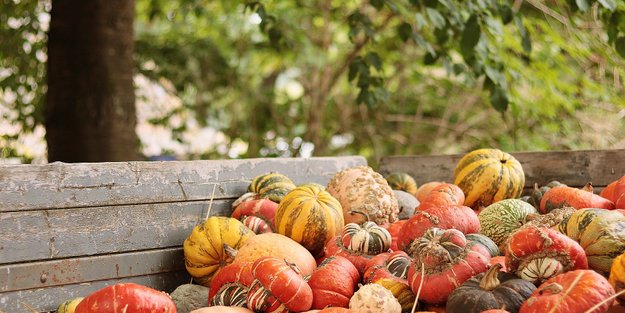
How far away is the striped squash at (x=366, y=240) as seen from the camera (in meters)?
2.72

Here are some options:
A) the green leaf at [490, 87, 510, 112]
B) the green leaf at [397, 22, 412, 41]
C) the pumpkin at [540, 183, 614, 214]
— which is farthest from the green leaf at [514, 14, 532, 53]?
the pumpkin at [540, 183, 614, 214]

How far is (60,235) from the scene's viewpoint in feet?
8.68

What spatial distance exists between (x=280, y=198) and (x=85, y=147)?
2.66 m

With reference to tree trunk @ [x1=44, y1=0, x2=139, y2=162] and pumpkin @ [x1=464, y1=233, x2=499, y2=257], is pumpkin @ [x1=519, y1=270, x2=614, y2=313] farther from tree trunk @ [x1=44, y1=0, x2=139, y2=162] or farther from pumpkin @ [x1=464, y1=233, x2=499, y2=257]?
tree trunk @ [x1=44, y1=0, x2=139, y2=162]

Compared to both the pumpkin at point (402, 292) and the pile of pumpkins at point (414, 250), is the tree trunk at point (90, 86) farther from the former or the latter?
the pumpkin at point (402, 292)

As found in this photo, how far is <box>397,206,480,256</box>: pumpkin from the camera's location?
8.64 ft

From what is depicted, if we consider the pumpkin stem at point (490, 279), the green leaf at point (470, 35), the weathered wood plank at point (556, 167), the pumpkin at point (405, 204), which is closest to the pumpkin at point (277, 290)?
the pumpkin stem at point (490, 279)

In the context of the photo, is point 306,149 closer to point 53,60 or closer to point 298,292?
point 53,60

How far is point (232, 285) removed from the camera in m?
2.47

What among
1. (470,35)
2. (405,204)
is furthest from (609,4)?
(405,204)

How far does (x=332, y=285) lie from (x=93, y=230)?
1025 millimetres

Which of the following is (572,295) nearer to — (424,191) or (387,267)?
(387,267)

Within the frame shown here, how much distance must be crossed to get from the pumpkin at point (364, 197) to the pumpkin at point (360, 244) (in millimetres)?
406

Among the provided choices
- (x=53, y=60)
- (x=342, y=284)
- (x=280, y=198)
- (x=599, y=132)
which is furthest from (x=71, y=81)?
(x=599, y=132)
